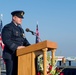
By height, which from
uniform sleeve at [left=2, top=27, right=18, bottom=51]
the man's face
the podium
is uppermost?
the man's face

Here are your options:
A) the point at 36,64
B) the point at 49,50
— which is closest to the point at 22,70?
the point at 36,64

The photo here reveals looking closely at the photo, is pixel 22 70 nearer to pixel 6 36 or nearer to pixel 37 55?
pixel 37 55

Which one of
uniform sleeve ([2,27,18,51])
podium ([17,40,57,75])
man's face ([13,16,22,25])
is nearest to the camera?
podium ([17,40,57,75])

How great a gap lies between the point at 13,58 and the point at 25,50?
0.42 m

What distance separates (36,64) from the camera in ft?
12.9

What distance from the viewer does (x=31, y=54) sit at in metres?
3.86

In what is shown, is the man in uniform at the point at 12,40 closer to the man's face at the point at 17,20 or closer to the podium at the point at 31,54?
the man's face at the point at 17,20

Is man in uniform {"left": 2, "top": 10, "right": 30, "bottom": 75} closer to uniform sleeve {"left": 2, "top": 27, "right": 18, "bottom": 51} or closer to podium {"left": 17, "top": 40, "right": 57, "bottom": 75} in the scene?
uniform sleeve {"left": 2, "top": 27, "right": 18, "bottom": 51}

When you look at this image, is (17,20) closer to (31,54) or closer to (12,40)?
(12,40)

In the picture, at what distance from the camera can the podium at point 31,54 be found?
3710 millimetres

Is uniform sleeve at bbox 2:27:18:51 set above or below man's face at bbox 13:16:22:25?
below

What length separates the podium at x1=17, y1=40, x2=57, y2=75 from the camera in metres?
3.71

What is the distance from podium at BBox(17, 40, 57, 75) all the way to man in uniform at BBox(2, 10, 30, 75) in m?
0.21

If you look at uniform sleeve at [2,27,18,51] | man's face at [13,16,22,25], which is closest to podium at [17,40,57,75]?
uniform sleeve at [2,27,18,51]
